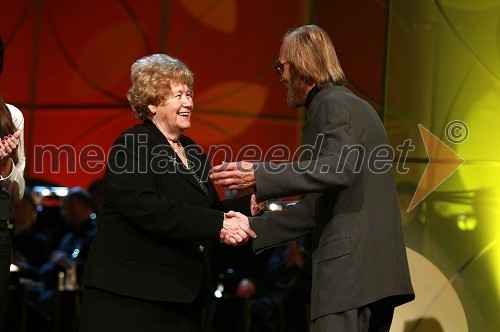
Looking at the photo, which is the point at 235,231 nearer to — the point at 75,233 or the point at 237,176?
the point at 237,176

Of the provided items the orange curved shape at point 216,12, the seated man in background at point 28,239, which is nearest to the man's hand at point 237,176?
the seated man in background at point 28,239

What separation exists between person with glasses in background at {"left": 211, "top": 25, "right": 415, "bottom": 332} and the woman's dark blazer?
0.25 meters

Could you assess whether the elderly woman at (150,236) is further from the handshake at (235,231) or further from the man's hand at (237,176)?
the man's hand at (237,176)

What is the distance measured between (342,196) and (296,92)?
0.45m

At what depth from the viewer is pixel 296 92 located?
2.97 metres

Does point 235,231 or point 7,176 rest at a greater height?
point 7,176

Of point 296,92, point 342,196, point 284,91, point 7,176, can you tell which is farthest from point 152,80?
point 284,91

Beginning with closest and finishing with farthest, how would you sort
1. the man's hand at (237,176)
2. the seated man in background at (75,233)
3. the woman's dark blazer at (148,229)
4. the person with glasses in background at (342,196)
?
the person with glasses in background at (342,196) → the man's hand at (237,176) → the woman's dark blazer at (148,229) → the seated man in background at (75,233)

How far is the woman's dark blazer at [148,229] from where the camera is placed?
9.62 ft

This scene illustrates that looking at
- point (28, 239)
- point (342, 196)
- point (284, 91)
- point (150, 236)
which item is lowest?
point (28, 239)

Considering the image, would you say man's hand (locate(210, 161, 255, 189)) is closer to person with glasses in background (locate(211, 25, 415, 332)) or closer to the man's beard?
person with glasses in background (locate(211, 25, 415, 332))

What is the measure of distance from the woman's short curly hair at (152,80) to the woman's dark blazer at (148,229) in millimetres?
133

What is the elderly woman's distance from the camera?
2936mm

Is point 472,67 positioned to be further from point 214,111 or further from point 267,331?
point 214,111
